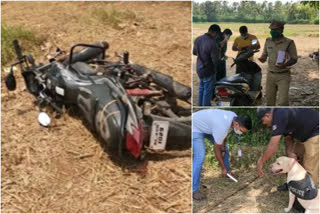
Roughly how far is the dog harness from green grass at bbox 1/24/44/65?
914cm

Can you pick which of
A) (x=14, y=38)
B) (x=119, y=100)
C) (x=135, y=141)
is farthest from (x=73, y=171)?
(x=14, y=38)

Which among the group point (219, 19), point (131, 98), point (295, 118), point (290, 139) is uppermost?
point (219, 19)

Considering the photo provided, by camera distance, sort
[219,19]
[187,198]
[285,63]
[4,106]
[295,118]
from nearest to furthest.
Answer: [295,118]
[219,19]
[285,63]
[187,198]
[4,106]

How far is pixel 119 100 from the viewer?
6508mm

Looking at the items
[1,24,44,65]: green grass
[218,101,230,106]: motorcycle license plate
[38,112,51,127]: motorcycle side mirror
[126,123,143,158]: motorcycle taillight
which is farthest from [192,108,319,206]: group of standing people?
[1,24,44,65]: green grass

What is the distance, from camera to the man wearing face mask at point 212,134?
343 centimetres

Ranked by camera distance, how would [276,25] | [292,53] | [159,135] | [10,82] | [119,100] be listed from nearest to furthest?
1. [276,25]
2. [292,53]
3. [159,135]
4. [119,100]
5. [10,82]

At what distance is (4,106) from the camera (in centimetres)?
874

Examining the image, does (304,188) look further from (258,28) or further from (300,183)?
(258,28)

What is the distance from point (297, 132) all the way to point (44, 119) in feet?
19.1

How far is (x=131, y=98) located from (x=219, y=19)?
302 cm

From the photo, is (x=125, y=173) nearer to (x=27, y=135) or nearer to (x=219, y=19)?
(x=27, y=135)

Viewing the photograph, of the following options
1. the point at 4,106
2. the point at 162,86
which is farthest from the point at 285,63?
the point at 4,106

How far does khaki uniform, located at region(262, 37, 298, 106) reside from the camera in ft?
14.8
